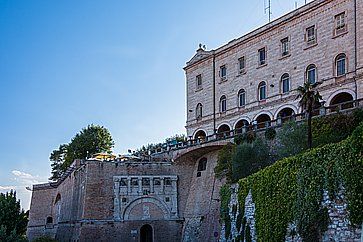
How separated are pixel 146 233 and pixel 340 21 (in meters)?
23.6

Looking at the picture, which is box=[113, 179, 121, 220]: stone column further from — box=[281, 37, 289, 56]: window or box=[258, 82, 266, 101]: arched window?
box=[281, 37, 289, 56]: window

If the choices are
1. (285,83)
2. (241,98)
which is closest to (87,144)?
(241,98)

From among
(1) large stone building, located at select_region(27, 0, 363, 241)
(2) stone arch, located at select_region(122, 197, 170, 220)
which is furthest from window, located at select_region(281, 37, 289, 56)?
(2) stone arch, located at select_region(122, 197, 170, 220)

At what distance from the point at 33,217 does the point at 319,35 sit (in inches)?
1572

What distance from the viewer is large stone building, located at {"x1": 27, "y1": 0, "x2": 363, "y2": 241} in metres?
37.8

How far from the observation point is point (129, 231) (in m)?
43.9

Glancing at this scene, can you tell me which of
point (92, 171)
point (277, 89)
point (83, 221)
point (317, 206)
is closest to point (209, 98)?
point (277, 89)

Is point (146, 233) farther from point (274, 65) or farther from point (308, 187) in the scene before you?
point (308, 187)

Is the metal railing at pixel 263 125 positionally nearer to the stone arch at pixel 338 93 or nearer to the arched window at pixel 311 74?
the stone arch at pixel 338 93

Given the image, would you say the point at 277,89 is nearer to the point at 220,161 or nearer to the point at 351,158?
the point at 220,161

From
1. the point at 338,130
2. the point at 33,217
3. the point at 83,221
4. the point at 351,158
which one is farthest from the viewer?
the point at 33,217

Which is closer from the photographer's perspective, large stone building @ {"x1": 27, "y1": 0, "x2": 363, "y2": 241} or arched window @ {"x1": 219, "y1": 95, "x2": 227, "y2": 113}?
large stone building @ {"x1": 27, "y1": 0, "x2": 363, "y2": 241}

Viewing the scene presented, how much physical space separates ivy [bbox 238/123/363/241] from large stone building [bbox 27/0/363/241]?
14.1 meters

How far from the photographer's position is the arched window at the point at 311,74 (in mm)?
39375
